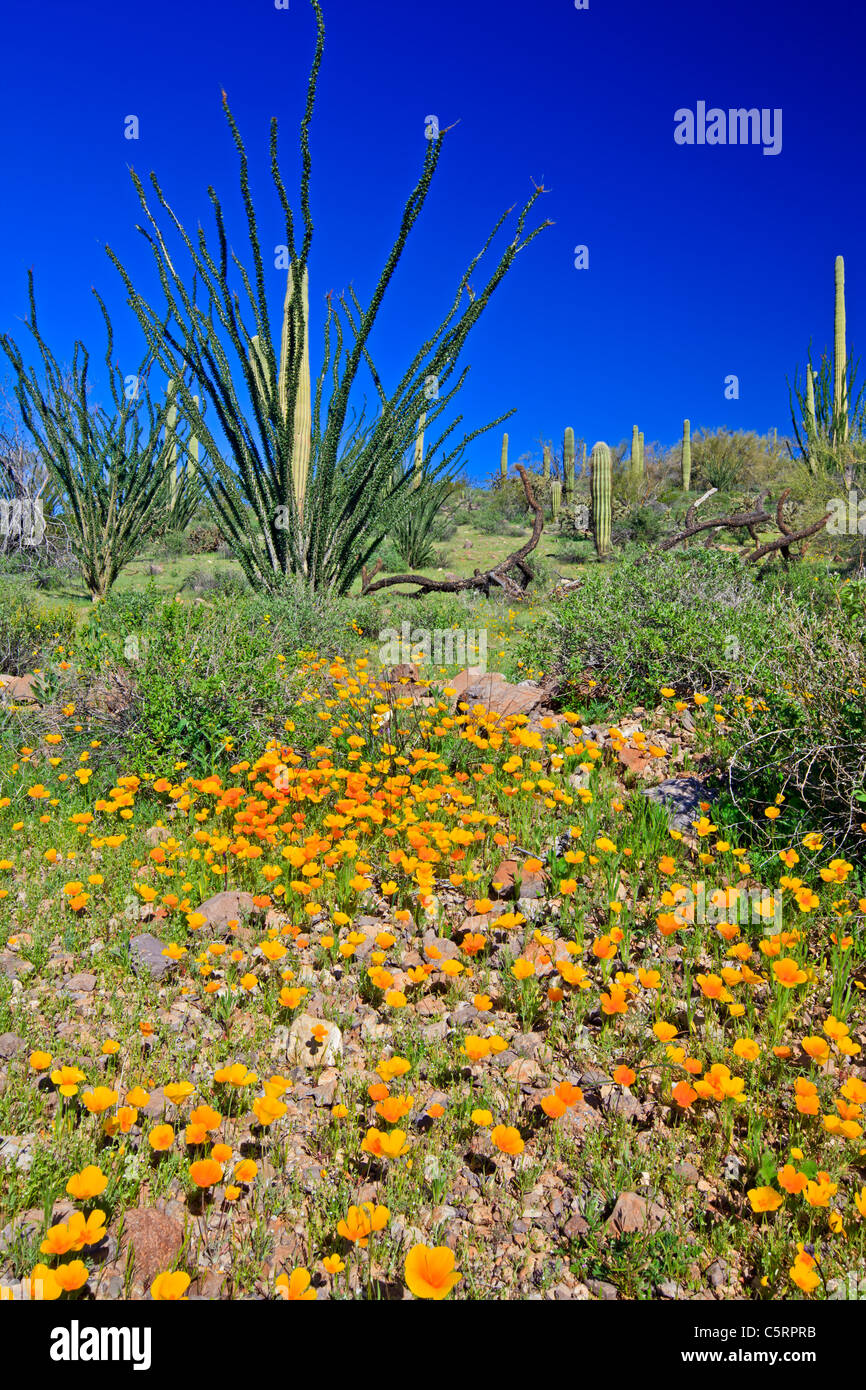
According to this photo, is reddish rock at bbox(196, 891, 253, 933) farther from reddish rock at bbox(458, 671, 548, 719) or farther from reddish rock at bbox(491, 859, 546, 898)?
reddish rock at bbox(458, 671, 548, 719)

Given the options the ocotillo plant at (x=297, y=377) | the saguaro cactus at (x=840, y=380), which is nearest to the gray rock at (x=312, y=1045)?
the ocotillo plant at (x=297, y=377)

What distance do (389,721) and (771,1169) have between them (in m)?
2.99

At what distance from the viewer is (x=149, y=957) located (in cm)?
244

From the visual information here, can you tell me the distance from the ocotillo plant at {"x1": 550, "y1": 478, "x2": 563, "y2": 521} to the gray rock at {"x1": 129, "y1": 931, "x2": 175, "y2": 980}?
74.4 ft

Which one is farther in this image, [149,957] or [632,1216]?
[149,957]

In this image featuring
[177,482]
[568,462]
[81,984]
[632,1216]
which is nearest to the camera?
[632,1216]

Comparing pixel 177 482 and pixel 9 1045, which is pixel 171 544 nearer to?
pixel 177 482

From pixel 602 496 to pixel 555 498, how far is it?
932cm

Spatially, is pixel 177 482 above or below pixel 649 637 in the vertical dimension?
above

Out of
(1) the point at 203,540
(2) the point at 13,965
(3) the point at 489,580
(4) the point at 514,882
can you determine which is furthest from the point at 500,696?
(1) the point at 203,540

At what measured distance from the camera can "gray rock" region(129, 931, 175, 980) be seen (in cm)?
238
